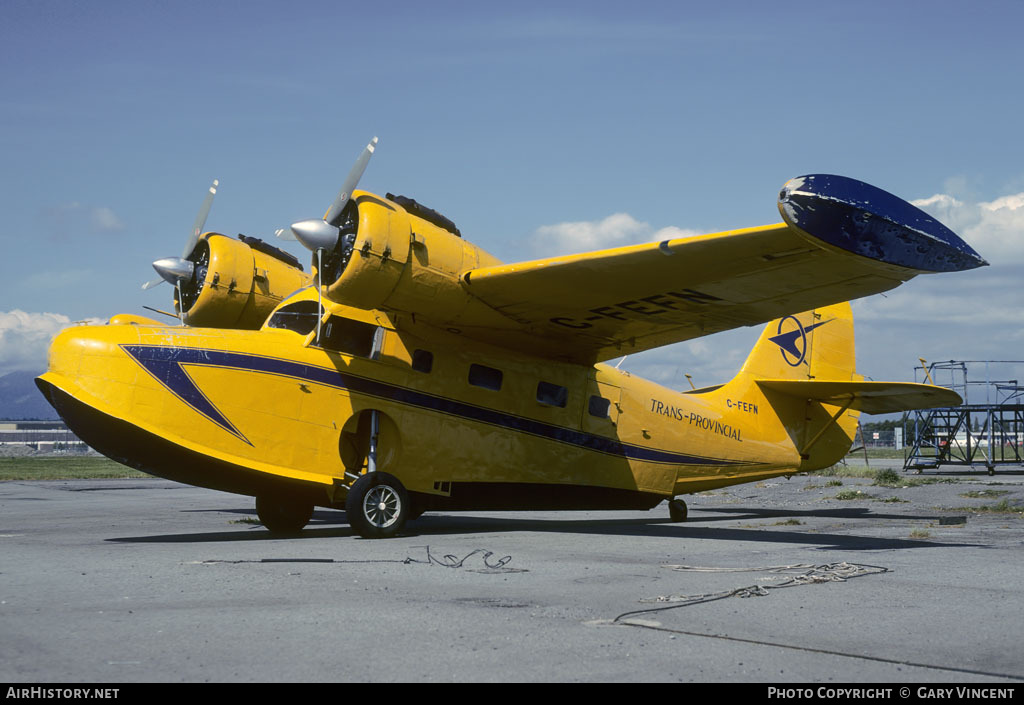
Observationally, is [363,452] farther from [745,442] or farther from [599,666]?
[599,666]

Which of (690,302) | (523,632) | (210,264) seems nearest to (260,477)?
(210,264)

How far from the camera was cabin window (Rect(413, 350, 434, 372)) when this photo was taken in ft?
39.7

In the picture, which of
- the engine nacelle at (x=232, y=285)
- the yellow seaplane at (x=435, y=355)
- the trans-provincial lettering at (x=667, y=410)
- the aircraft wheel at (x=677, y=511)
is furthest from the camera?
the aircraft wheel at (x=677, y=511)

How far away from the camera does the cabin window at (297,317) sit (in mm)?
11906

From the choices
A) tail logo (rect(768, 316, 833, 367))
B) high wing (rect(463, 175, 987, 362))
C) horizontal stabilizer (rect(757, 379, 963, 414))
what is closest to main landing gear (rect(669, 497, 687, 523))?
horizontal stabilizer (rect(757, 379, 963, 414))

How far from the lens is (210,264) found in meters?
13.9

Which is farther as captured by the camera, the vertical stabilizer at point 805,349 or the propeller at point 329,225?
the vertical stabilizer at point 805,349

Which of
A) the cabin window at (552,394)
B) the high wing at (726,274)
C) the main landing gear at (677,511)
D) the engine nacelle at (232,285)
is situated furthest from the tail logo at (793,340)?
the engine nacelle at (232,285)

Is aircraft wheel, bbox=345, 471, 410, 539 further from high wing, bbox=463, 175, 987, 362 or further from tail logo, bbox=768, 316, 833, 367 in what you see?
tail logo, bbox=768, 316, 833, 367

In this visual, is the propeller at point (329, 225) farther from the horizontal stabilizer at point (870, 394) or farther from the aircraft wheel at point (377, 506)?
the horizontal stabilizer at point (870, 394)

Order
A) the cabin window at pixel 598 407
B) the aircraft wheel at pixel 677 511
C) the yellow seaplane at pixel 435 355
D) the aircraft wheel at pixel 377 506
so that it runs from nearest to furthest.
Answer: the yellow seaplane at pixel 435 355
the aircraft wheel at pixel 377 506
the cabin window at pixel 598 407
the aircraft wheel at pixel 677 511

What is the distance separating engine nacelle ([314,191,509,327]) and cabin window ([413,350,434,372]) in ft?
2.60

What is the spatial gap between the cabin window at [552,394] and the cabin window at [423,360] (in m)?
1.86
